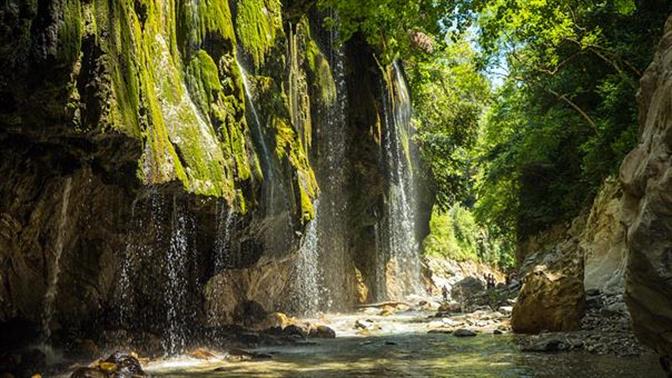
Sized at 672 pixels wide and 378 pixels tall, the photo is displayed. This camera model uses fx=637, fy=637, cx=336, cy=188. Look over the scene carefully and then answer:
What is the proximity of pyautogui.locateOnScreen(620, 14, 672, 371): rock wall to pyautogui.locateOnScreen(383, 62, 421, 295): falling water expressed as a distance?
19863 millimetres

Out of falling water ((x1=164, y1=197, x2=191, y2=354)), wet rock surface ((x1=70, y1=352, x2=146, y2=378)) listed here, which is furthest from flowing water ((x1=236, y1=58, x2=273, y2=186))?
wet rock surface ((x1=70, y1=352, x2=146, y2=378))

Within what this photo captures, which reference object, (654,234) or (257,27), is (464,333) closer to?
(257,27)

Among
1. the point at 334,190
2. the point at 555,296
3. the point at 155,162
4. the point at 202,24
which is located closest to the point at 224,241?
the point at 155,162

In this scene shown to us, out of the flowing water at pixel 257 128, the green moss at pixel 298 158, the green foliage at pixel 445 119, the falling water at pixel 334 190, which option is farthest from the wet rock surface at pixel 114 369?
the green foliage at pixel 445 119

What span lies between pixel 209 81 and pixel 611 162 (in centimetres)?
1277

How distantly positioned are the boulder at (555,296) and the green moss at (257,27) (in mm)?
8169

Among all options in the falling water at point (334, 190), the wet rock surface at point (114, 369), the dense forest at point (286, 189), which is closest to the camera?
the dense forest at point (286, 189)

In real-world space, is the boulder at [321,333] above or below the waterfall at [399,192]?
below

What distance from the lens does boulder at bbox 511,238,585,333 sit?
13.0 m

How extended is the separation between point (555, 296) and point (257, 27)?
9.23 metres

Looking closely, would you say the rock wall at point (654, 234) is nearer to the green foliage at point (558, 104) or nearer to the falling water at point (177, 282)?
the green foliage at point (558, 104)

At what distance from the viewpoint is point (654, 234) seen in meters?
5.62

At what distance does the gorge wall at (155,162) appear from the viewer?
24.4ft

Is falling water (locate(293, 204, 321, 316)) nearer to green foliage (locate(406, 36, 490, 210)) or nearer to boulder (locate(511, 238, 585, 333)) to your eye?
boulder (locate(511, 238, 585, 333))
